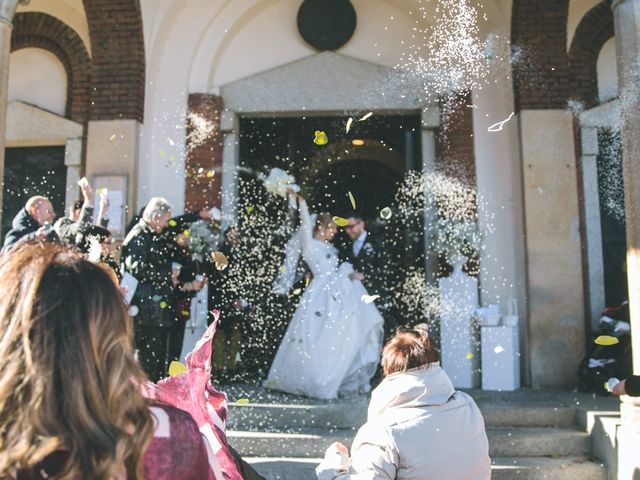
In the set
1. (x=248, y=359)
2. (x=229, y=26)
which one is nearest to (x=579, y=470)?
(x=248, y=359)

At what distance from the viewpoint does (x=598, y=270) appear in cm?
769

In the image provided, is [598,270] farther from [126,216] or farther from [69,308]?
[69,308]

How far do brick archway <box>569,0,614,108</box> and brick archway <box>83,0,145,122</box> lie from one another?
5.22 meters

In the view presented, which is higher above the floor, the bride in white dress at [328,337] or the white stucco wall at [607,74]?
the white stucco wall at [607,74]

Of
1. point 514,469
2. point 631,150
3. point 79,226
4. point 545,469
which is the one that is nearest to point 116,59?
point 79,226

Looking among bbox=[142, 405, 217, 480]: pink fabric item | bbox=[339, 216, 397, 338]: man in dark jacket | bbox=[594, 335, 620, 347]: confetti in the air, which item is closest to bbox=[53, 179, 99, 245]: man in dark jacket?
bbox=[339, 216, 397, 338]: man in dark jacket

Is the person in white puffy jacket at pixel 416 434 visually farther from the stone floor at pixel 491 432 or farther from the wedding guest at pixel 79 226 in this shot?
the wedding guest at pixel 79 226

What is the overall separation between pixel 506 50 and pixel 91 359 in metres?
7.66

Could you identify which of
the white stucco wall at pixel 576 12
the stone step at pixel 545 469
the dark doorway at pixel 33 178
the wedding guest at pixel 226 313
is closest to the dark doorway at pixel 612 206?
the white stucco wall at pixel 576 12

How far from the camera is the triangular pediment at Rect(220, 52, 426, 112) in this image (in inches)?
333

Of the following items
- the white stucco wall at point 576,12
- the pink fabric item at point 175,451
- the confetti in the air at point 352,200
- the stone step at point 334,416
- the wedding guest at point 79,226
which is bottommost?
the stone step at point 334,416

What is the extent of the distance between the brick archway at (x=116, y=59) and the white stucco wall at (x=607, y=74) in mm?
5563

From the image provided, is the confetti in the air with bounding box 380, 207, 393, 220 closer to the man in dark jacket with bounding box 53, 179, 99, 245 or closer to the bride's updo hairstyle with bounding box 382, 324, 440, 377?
the man in dark jacket with bounding box 53, 179, 99, 245

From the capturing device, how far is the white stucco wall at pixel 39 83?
28.0 feet
